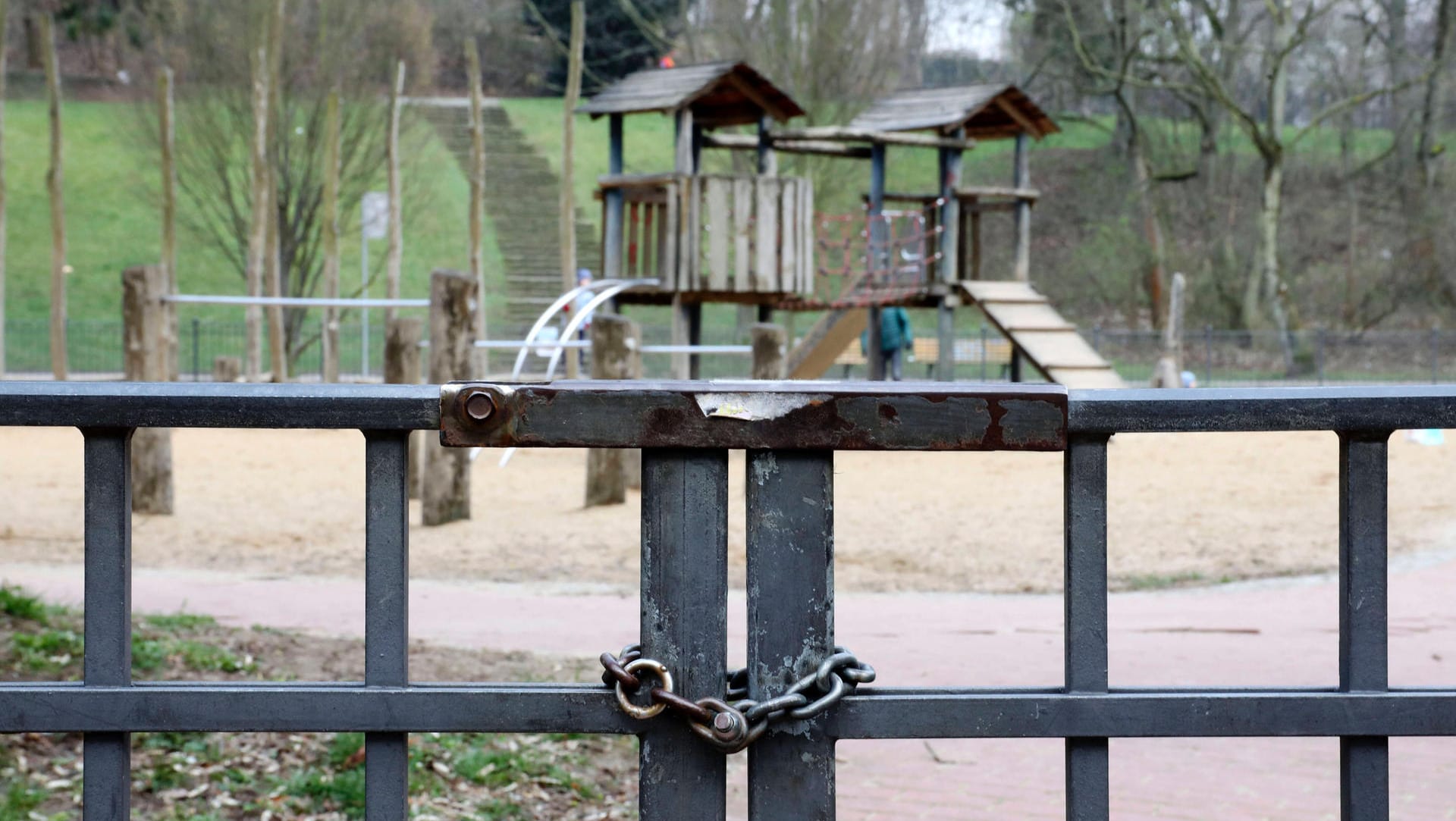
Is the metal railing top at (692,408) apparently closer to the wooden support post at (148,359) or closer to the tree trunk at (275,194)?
the wooden support post at (148,359)

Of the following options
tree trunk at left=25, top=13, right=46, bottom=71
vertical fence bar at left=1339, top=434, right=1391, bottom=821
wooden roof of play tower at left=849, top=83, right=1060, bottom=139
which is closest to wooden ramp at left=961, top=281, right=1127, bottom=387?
wooden roof of play tower at left=849, top=83, right=1060, bottom=139

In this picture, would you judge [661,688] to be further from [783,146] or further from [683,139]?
[783,146]

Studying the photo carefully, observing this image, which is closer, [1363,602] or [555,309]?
[1363,602]

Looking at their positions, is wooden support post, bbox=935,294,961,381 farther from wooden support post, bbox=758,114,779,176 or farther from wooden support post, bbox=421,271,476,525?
wooden support post, bbox=421,271,476,525

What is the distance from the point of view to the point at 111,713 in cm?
158

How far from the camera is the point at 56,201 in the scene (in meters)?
22.4

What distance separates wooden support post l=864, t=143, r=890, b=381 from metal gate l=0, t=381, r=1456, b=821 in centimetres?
1660

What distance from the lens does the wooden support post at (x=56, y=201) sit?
69.5 feet

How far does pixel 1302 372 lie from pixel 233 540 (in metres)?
25.1

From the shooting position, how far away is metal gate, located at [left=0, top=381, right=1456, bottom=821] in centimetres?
157

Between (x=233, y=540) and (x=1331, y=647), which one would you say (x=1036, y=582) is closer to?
(x=1331, y=647)

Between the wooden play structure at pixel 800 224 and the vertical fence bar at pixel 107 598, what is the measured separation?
13.3 m

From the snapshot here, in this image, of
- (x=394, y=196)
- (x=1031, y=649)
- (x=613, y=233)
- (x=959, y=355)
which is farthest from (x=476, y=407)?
(x=959, y=355)

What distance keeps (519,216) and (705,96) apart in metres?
21.8
